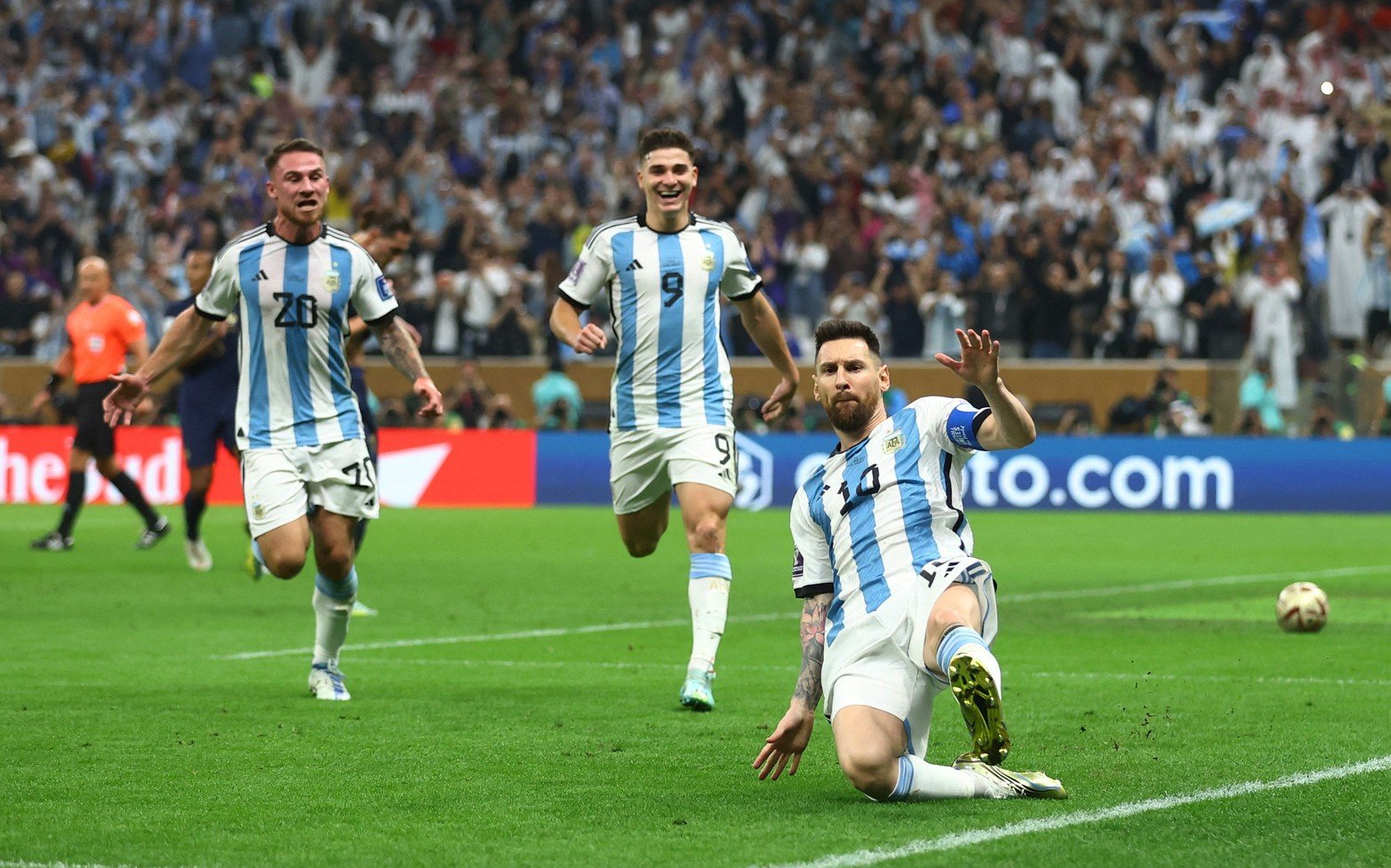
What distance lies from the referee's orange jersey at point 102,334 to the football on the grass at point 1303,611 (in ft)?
31.7

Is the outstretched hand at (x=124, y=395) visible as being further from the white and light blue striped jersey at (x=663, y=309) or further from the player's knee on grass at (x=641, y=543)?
the player's knee on grass at (x=641, y=543)

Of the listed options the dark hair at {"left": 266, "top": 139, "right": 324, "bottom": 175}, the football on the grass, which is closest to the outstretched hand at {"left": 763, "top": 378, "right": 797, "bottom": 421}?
the dark hair at {"left": 266, "top": 139, "right": 324, "bottom": 175}

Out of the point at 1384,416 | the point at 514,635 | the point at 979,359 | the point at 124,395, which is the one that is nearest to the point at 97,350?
the point at 514,635

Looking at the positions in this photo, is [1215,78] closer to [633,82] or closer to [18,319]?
[633,82]

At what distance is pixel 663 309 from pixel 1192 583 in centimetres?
695

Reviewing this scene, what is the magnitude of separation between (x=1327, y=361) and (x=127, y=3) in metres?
19.0

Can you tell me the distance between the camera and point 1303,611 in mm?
11500

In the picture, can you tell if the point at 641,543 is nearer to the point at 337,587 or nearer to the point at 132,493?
the point at 337,587

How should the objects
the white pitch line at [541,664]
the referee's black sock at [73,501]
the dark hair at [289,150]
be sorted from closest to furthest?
the dark hair at [289,150]
the white pitch line at [541,664]
the referee's black sock at [73,501]

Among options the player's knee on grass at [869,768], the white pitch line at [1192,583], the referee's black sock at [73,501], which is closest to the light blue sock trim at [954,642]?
the player's knee on grass at [869,768]

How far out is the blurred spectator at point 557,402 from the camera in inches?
951

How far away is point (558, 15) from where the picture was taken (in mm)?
30734

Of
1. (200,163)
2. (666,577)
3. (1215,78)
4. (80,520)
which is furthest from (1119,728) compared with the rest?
(200,163)

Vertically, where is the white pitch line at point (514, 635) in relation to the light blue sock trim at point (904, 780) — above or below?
below
